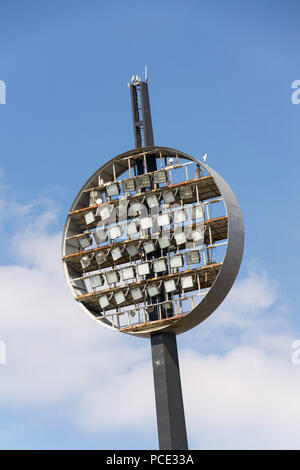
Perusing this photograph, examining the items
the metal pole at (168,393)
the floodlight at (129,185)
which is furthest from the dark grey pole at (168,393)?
the floodlight at (129,185)

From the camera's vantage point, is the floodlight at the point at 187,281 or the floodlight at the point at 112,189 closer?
the floodlight at the point at 187,281

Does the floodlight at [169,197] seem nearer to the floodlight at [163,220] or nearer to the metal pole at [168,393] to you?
the floodlight at [163,220]

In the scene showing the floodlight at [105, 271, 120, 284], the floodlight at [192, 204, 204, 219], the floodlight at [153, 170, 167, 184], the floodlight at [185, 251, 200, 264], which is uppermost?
the floodlight at [153, 170, 167, 184]

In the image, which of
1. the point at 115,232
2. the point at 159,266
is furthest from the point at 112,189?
the point at 159,266

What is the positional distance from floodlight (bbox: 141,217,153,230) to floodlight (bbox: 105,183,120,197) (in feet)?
7.92

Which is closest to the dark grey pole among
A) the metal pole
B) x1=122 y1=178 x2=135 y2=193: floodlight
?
the metal pole

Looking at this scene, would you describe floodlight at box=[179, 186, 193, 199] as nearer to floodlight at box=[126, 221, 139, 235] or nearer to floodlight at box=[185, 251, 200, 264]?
floodlight at box=[126, 221, 139, 235]

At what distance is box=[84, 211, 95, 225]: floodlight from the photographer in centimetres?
4078

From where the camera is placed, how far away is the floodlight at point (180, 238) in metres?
38.2

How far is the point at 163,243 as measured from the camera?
38.8m

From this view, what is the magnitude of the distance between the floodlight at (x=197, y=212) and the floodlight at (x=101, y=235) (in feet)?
15.8

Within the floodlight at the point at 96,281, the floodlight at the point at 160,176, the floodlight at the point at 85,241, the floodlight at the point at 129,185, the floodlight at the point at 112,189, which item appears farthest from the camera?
the floodlight at the point at 85,241
